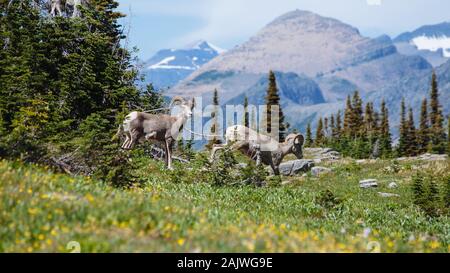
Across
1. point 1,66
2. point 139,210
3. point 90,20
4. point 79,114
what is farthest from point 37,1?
point 139,210

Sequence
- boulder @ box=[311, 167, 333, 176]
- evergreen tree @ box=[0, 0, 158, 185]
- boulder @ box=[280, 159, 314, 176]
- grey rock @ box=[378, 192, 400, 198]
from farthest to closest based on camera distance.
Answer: boulder @ box=[280, 159, 314, 176], boulder @ box=[311, 167, 333, 176], grey rock @ box=[378, 192, 400, 198], evergreen tree @ box=[0, 0, 158, 185]

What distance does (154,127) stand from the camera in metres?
22.7

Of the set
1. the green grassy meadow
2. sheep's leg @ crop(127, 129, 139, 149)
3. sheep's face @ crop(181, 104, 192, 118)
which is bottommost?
the green grassy meadow

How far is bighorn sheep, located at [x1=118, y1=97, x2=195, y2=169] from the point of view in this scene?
22.2 m

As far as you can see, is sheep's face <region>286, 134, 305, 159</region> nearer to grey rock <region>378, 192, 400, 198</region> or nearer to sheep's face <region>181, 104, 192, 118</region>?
grey rock <region>378, 192, 400, 198</region>

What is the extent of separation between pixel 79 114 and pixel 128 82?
23.1ft

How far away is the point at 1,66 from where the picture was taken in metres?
20.1

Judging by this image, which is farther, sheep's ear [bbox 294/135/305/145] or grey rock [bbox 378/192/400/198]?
sheep's ear [bbox 294/135/305/145]

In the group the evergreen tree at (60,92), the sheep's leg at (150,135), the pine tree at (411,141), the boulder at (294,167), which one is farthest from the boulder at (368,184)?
the pine tree at (411,141)

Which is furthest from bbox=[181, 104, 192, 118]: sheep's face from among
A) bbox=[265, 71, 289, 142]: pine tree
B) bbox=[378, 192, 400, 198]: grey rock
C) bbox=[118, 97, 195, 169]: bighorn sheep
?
bbox=[265, 71, 289, 142]: pine tree

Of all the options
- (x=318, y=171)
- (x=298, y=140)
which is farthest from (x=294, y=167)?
(x=298, y=140)

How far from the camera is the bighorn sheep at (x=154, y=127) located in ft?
72.9

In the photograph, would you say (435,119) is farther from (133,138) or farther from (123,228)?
(123,228)
